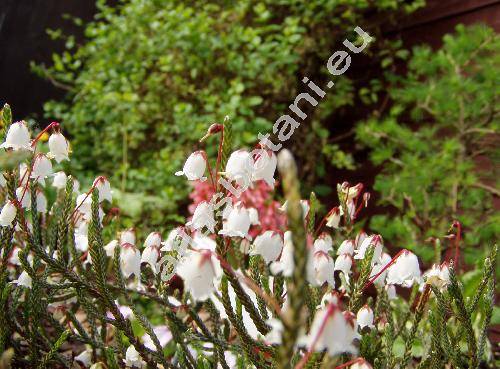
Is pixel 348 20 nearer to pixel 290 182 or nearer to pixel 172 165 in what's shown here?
pixel 172 165

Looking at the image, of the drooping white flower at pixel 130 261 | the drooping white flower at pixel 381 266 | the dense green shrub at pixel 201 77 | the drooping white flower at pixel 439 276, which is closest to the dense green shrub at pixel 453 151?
the dense green shrub at pixel 201 77

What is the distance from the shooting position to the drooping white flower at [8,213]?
111cm

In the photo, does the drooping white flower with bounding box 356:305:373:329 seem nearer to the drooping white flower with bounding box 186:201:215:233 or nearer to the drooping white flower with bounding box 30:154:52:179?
the drooping white flower with bounding box 186:201:215:233

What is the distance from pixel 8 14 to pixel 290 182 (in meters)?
5.19

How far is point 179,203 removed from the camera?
3799 mm

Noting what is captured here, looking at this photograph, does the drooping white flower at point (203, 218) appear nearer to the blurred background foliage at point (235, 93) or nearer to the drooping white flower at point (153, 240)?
the drooping white flower at point (153, 240)

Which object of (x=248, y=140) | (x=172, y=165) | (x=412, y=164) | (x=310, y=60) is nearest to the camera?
(x=412, y=164)

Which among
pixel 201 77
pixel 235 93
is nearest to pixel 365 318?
pixel 235 93

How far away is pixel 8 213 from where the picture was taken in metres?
1.12

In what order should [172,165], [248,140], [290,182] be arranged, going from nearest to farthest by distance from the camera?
[290,182], [248,140], [172,165]

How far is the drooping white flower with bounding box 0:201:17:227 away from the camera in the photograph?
1.11 metres

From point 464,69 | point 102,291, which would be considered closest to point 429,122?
point 464,69

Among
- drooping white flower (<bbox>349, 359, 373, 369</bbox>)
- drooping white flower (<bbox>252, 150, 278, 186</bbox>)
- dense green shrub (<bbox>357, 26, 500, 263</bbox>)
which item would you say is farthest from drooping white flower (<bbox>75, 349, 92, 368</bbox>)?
dense green shrub (<bbox>357, 26, 500, 263</bbox>)

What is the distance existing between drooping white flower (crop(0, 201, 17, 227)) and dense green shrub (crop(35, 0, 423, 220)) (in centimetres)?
247
